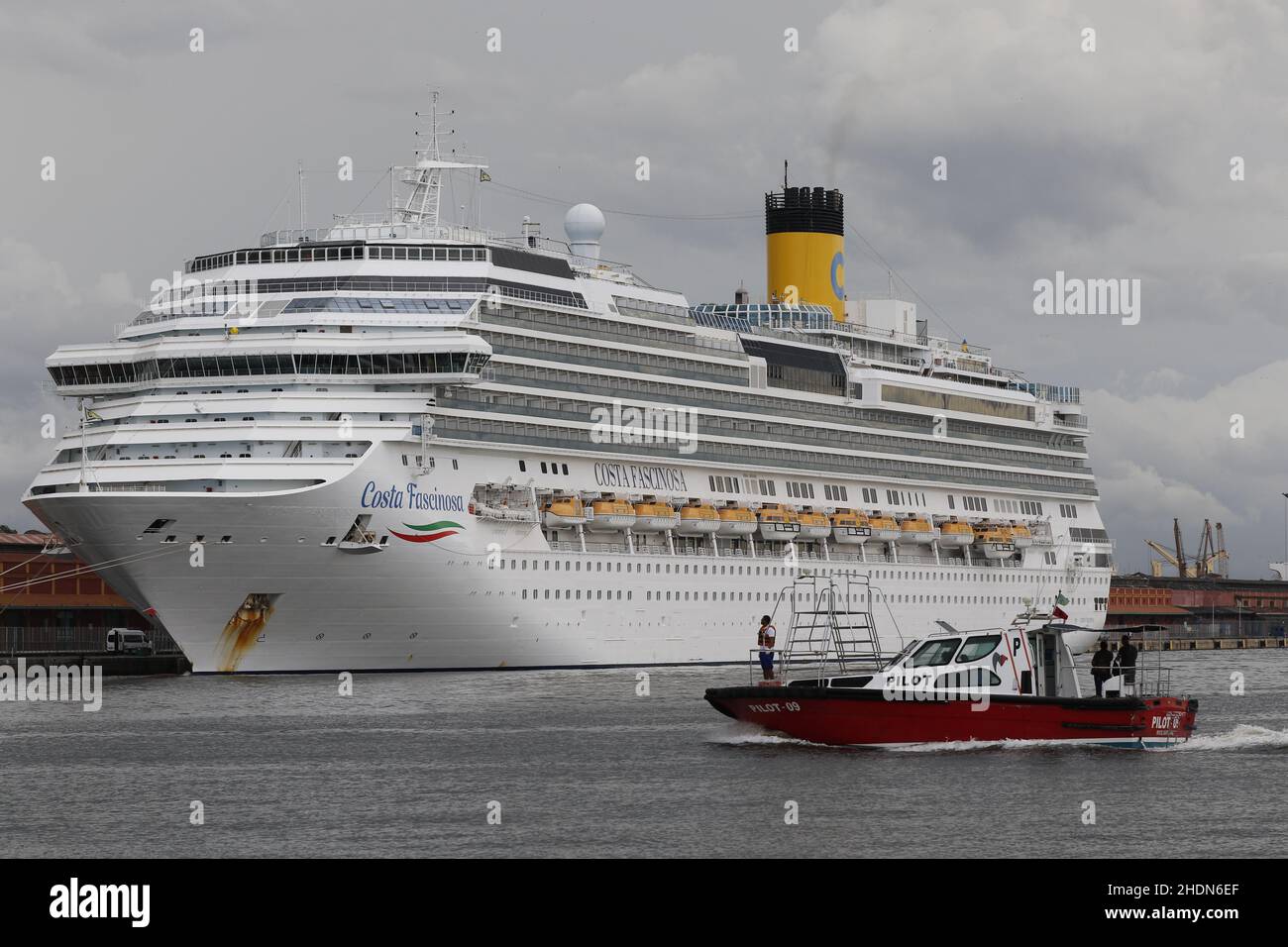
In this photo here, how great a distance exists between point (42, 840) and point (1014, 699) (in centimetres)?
1810

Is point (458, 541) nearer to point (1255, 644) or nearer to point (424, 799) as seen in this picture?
point (424, 799)

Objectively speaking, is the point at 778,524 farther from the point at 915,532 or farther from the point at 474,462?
the point at 474,462

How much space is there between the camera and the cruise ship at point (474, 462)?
189 ft

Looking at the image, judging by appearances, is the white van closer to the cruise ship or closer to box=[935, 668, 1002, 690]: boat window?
the cruise ship

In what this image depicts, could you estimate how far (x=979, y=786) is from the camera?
105 feet

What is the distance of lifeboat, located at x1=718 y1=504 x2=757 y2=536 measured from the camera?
244 ft

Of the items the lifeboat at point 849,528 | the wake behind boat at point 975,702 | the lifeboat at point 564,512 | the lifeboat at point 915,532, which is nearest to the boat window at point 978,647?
the wake behind boat at point 975,702

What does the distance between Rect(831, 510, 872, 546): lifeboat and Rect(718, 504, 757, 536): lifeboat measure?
645 cm

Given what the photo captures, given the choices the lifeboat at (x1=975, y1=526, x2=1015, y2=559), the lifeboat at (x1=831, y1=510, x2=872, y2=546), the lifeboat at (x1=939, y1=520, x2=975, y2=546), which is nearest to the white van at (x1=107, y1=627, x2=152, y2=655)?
the lifeboat at (x1=831, y1=510, x2=872, y2=546)

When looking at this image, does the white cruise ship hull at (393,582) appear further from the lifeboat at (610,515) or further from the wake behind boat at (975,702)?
the wake behind boat at (975,702)

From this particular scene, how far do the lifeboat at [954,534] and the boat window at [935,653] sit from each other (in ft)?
166

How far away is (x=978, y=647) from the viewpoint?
37219 mm

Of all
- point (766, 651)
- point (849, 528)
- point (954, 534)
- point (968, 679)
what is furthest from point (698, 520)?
point (968, 679)
